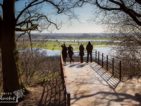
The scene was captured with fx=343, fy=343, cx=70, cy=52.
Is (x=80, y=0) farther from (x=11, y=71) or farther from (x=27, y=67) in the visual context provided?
(x=27, y=67)

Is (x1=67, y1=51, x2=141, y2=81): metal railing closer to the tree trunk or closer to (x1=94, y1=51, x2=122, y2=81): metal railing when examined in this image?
(x1=94, y1=51, x2=122, y2=81): metal railing

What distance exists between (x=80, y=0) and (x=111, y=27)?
6.62m

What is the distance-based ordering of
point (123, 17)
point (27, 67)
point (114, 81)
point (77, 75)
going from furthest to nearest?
point (27, 67) → point (123, 17) → point (77, 75) → point (114, 81)

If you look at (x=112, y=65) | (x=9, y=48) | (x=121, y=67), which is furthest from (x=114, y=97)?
(x=121, y=67)

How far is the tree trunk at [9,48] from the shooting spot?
20141 millimetres

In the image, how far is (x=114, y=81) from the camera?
20.0 m

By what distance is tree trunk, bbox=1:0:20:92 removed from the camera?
20.1m

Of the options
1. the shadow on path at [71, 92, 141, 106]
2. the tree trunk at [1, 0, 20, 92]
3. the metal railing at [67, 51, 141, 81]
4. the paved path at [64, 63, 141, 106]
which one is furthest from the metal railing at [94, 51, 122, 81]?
the tree trunk at [1, 0, 20, 92]

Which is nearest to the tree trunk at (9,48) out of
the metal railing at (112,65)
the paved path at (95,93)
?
the paved path at (95,93)

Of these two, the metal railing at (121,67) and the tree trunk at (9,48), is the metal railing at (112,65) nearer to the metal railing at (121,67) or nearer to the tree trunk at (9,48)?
the metal railing at (121,67)

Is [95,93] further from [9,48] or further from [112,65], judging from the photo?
[9,48]

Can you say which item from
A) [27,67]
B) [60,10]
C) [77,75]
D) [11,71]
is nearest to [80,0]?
[60,10]

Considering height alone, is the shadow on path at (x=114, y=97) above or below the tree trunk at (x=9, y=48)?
below

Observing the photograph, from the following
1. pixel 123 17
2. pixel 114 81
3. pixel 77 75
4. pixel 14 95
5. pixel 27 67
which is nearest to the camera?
pixel 114 81
